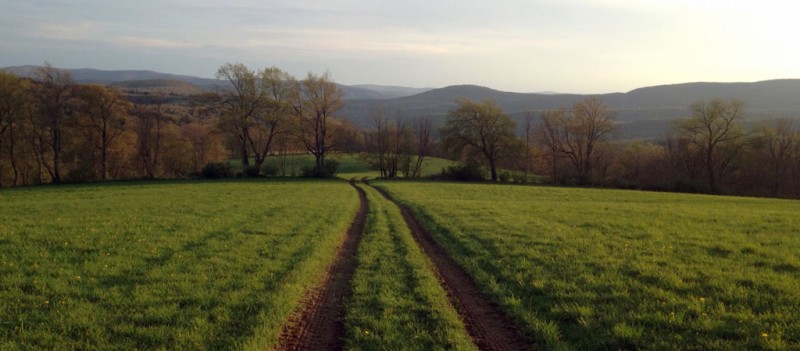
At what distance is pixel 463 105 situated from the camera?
66125 millimetres

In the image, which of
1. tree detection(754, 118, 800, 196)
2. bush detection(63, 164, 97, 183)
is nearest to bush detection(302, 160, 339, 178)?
bush detection(63, 164, 97, 183)

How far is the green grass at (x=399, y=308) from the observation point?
6.63m

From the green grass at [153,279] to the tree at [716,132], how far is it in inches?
2368

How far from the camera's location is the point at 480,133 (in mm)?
64688

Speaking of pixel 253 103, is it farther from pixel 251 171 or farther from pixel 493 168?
pixel 493 168

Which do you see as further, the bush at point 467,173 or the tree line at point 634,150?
the bush at point 467,173

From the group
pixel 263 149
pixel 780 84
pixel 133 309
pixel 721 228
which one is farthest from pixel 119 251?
pixel 780 84

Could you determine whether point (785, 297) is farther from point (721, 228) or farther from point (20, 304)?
point (20, 304)

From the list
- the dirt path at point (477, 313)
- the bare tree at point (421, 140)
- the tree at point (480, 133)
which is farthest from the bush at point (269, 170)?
the dirt path at point (477, 313)

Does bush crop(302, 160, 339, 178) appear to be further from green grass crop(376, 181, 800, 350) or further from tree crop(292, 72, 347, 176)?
green grass crop(376, 181, 800, 350)

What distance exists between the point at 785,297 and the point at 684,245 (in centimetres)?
559

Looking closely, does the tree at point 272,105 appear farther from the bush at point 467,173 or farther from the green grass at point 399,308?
the green grass at point 399,308

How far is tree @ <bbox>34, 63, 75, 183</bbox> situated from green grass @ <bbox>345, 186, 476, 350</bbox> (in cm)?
5161

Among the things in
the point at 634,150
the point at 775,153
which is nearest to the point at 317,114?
the point at 634,150
